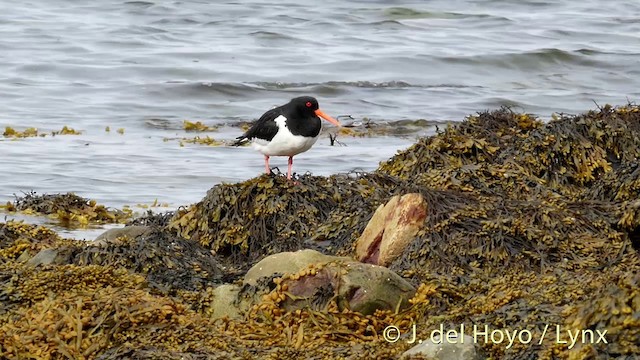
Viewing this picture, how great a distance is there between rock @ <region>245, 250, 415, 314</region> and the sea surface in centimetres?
452

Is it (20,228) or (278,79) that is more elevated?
(20,228)

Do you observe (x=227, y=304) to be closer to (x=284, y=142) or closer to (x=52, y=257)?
(x=52, y=257)

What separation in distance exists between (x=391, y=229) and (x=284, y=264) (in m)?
0.78

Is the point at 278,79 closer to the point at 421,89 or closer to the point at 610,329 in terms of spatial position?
the point at 421,89

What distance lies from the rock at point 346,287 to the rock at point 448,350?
831mm

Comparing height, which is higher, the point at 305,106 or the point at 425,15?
the point at 305,106

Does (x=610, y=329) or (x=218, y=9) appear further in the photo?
(x=218, y=9)

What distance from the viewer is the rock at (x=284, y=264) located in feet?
17.6

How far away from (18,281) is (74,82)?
457 inches

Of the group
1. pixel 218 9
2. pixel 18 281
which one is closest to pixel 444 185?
pixel 18 281

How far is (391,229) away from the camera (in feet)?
19.6

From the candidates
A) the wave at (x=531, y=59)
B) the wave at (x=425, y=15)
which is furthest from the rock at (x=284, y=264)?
the wave at (x=425, y=15)

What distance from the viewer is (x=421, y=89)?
16703 mm

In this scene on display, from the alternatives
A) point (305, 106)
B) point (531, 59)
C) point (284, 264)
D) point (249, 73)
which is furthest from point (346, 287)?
point (531, 59)
